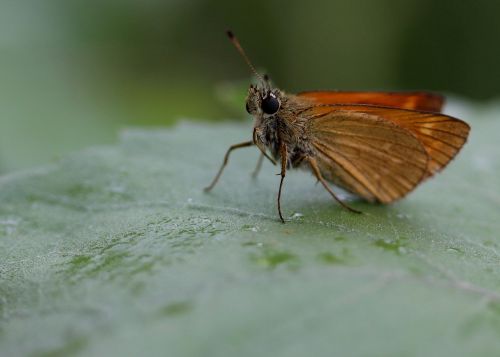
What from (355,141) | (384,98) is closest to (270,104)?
(355,141)

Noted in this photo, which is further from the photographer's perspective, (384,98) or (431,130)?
(384,98)

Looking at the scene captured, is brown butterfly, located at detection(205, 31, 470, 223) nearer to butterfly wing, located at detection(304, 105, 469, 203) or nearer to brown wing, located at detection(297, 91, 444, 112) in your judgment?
butterfly wing, located at detection(304, 105, 469, 203)

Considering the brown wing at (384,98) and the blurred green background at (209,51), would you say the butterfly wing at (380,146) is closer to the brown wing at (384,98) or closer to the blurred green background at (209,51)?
the brown wing at (384,98)

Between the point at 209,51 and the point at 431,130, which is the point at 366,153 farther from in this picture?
the point at 209,51

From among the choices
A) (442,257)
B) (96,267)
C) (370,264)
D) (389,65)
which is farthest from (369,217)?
(389,65)

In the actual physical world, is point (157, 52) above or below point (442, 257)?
above

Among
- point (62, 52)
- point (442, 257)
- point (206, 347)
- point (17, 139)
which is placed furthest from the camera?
point (62, 52)

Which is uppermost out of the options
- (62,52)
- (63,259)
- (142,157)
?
(62,52)

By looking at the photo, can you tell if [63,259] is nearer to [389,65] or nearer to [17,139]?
[17,139]
